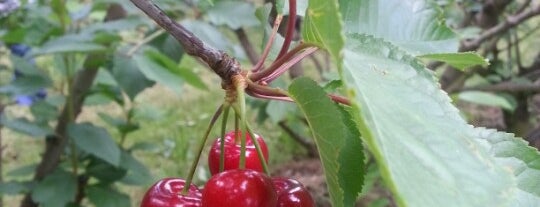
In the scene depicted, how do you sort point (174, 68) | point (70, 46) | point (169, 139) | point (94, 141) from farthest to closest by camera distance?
point (169, 139) < point (94, 141) < point (174, 68) < point (70, 46)

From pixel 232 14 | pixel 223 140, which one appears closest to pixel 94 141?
pixel 232 14

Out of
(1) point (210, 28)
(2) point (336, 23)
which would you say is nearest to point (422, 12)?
(2) point (336, 23)

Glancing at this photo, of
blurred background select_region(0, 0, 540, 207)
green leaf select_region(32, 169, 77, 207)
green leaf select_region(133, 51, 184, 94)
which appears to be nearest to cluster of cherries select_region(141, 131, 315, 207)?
blurred background select_region(0, 0, 540, 207)

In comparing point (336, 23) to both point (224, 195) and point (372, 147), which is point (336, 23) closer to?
point (372, 147)

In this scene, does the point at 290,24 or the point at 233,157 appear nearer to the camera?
the point at 290,24

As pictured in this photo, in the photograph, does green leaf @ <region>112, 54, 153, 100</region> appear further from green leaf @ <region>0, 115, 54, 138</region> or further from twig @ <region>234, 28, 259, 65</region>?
twig @ <region>234, 28, 259, 65</region>

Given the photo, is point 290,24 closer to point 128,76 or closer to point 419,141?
point 419,141
